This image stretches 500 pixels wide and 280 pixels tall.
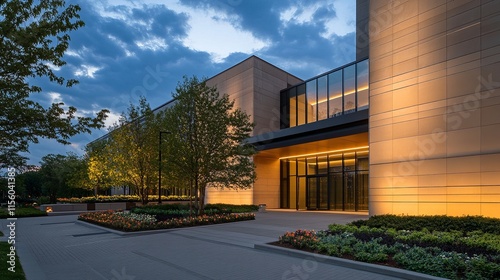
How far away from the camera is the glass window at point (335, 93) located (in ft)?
95.4

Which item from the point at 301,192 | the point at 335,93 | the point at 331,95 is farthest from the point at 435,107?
the point at 301,192

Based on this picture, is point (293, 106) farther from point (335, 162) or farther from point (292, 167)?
point (335, 162)

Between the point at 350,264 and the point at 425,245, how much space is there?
8.30 ft

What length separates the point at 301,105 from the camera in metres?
32.9

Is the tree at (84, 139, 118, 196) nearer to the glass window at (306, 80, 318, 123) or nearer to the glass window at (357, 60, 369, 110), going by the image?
the glass window at (306, 80, 318, 123)

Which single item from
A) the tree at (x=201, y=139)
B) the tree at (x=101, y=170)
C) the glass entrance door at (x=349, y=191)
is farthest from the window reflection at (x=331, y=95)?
the tree at (x=101, y=170)

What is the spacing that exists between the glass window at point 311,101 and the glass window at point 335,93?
5.67 feet

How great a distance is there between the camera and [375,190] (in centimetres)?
1844

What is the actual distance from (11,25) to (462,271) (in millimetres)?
10188

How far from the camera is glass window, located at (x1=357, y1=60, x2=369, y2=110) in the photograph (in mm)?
Answer: 26922

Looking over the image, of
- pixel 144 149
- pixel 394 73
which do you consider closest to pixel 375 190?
pixel 394 73

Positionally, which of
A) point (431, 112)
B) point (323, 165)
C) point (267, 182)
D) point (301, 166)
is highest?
point (431, 112)

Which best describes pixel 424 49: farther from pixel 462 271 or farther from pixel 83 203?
pixel 83 203

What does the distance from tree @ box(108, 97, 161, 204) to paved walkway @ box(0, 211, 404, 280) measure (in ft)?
46.6
